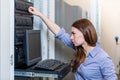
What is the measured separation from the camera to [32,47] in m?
2.32

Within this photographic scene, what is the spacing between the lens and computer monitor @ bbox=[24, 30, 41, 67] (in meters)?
2.18

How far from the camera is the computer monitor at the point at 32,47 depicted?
218cm

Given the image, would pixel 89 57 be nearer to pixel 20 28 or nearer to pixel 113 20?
pixel 20 28

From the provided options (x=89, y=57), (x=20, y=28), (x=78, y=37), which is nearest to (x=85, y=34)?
(x=78, y=37)

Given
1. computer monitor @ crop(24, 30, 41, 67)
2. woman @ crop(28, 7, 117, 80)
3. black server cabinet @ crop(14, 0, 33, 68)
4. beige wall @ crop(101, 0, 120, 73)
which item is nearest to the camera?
woman @ crop(28, 7, 117, 80)

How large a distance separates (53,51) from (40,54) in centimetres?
24

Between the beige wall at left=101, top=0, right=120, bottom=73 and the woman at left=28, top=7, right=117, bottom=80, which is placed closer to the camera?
the woman at left=28, top=7, right=117, bottom=80

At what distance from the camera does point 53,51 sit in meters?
2.79

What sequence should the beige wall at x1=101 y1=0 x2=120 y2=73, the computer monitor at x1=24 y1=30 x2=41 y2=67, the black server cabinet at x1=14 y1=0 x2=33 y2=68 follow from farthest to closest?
the beige wall at x1=101 y1=0 x2=120 y2=73 < the computer monitor at x1=24 y1=30 x2=41 y2=67 < the black server cabinet at x1=14 y1=0 x2=33 y2=68

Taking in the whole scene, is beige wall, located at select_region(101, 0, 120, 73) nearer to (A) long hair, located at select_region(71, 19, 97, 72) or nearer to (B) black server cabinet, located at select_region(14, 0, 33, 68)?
(B) black server cabinet, located at select_region(14, 0, 33, 68)

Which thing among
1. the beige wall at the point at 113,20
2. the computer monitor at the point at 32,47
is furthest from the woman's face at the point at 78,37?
the beige wall at the point at 113,20

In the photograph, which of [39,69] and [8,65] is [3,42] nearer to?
[8,65]

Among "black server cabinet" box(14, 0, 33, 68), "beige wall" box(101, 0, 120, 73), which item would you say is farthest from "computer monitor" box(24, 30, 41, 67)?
"beige wall" box(101, 0, 120, 73)

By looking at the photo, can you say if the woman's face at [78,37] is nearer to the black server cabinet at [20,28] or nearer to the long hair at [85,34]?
the long hair at [85,34]
